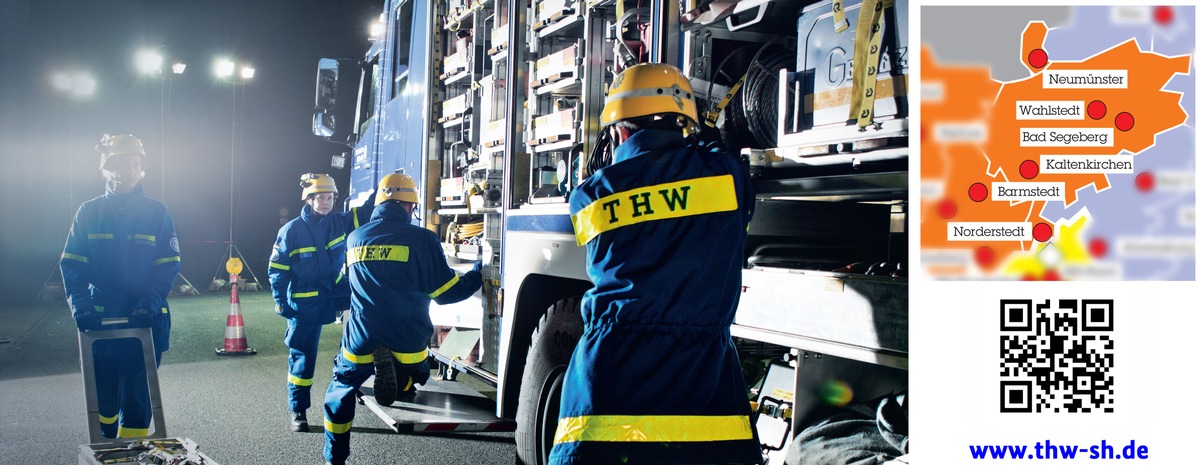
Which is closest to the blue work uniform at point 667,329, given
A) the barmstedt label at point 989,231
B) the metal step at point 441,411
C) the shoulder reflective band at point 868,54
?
the shoulder reflective band at point 868,54

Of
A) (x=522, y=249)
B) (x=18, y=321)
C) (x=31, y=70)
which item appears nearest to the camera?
(x=522, y=249)

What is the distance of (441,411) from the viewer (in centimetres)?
561

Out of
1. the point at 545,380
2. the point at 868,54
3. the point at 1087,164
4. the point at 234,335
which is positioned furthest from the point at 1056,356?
the point at 234,335

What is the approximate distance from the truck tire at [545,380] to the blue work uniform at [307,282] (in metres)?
2.25

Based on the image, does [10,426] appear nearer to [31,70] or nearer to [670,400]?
[670,400]

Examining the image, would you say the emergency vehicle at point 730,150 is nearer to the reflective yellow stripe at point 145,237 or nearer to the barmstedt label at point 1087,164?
the barmstedt label at point 1087,164

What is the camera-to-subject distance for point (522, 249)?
4.30 meters

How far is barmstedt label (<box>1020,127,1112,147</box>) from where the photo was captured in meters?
1.96

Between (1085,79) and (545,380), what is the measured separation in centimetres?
243

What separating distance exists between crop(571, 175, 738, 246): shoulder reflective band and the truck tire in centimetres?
120

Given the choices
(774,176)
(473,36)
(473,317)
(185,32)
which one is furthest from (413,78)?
(185,32)

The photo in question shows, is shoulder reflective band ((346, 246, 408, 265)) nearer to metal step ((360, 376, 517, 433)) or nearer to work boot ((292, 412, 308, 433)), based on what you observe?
metal step ((360, 376, 517, 433))

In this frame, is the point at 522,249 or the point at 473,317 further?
the point at 473,317

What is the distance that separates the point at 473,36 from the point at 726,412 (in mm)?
4124
